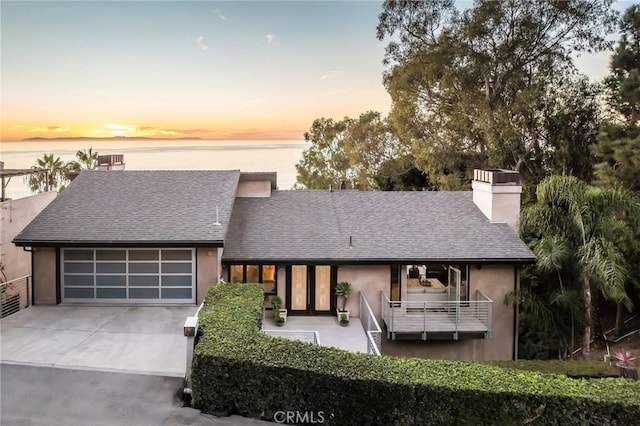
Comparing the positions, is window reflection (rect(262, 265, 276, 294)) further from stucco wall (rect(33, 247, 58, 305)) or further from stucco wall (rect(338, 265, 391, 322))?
stucco wall (rect(33, 247, 58, 305))

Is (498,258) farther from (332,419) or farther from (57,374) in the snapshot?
(57,374)

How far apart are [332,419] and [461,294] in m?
8.87

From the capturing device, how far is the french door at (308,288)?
16.2 metres

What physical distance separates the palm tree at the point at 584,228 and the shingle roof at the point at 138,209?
949cm

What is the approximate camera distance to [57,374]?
1028 cm

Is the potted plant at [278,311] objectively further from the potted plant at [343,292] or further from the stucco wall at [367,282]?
the stucco wall at [367,282]

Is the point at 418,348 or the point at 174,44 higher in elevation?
the point at 174,44

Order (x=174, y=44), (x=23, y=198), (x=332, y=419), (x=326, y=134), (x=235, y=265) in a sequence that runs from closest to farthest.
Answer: (x=332, y=419) < (x=235, y=265) < (x=23, y=198) < (x=174, y=44) < (x=326, y=134)

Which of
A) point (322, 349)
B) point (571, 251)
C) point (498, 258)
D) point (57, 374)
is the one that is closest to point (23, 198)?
point (57, 374)

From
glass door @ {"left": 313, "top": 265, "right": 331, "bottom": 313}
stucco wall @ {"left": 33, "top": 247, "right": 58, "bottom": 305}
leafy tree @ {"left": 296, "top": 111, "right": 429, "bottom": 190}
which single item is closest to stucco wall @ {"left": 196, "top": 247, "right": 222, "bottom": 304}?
glass door @ {"left": 313, "top": 265, "right": 331, "bottom": 313}

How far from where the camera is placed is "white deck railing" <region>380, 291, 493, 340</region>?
15062 millimetres

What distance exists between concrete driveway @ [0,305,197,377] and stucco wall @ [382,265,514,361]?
312 inches

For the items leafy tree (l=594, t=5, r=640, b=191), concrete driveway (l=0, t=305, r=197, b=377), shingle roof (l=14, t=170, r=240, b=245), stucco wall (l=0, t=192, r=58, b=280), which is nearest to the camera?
concrete driveway (l=0, t=305, r=197, b=377)

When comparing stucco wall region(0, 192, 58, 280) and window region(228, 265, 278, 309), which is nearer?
window region(228, 265, 278, 309)
